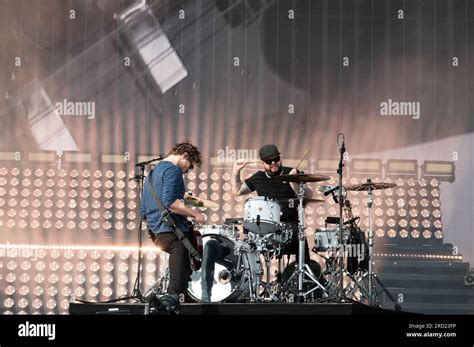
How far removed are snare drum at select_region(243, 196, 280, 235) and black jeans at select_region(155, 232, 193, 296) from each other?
154cm

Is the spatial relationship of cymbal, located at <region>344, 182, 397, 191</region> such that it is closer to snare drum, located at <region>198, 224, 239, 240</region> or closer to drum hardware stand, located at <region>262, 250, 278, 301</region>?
drum hardware stand, located at <region>262, 250, 278, 301</region>

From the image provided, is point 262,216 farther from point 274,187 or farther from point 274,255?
point 274,187

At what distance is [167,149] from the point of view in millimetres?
11641

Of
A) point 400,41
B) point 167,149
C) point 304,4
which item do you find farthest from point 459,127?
point 167,149

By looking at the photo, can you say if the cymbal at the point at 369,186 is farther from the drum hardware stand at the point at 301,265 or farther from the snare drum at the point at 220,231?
the snare drum at the point at 220,231

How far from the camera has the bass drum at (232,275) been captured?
9.82 meters

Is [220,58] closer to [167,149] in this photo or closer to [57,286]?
[167,149]

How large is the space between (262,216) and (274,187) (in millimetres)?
557

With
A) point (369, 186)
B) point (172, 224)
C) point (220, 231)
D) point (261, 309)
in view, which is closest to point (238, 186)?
point (220, 231)

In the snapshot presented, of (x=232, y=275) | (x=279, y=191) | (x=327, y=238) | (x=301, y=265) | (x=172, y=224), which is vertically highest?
(x=279, y=191)

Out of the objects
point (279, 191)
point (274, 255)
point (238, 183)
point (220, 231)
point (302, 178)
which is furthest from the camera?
point (238, 183)

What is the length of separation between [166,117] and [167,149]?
36 cm

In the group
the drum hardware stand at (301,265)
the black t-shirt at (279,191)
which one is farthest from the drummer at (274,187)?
the drum hardware stand at (301,265)

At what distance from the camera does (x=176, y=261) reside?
26.7ft
